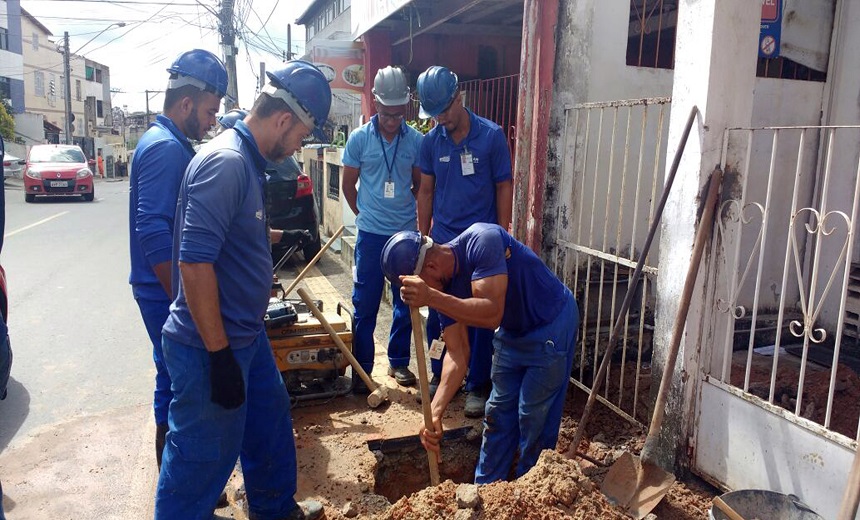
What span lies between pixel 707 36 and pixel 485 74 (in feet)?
21.6

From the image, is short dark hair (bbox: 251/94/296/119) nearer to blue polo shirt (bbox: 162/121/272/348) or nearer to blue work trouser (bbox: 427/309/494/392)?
blue polo shirt (bbox: 162/121/272/348)

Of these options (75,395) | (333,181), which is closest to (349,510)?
(75,395)

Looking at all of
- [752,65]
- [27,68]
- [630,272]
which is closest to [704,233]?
[752,65]

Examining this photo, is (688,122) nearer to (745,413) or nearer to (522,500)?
(745,413)

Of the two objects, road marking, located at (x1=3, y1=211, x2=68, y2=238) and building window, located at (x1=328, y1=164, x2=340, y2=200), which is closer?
building window, located at (x1=328, y1=164, x2=340, y2=200)

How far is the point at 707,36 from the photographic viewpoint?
303cm

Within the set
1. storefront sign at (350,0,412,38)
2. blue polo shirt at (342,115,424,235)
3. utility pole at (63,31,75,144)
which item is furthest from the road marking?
utility pole at (63,31,75,144)

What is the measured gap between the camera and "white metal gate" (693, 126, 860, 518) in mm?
2688

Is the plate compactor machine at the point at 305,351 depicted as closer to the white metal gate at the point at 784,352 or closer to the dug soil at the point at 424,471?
the dug soil at the point at 424,471

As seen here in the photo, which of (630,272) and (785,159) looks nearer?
(630,272)

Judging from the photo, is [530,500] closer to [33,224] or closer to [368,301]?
[368,301]

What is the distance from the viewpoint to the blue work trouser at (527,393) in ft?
10.5

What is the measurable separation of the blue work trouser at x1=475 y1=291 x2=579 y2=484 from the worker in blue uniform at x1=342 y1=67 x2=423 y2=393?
4.62ft

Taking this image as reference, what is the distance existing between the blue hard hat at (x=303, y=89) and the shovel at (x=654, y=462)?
73.0 inches
